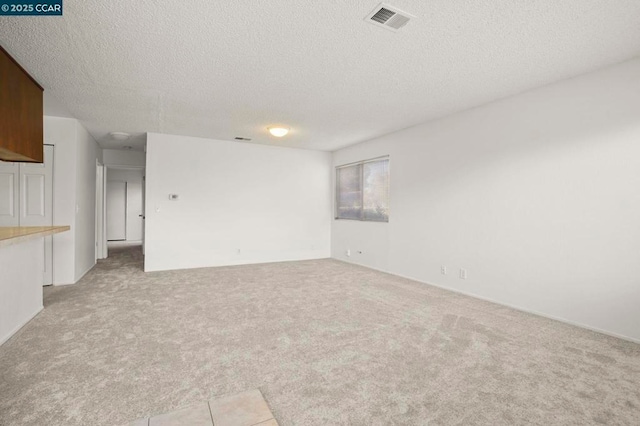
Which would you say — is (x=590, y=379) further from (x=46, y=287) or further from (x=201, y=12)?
(x=46, y=287)

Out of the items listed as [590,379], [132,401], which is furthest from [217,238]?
[590,379]

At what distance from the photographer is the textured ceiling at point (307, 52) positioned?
2.14 metres

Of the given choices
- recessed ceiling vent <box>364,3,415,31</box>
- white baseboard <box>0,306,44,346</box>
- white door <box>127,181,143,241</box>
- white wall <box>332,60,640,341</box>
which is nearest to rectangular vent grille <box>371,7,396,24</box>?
recessed ceiling vent <box>364,3,415,31</box>

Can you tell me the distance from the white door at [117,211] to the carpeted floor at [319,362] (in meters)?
7.31

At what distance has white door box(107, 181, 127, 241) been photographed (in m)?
10.2

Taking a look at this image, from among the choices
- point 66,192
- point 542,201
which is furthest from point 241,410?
point 66,192

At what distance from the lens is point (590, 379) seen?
2.05m

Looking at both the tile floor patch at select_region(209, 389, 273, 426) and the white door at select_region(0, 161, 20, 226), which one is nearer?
the tile floor patch at select_region(209, 389, 273, 426)

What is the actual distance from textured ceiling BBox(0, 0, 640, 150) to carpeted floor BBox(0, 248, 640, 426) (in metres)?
2.50

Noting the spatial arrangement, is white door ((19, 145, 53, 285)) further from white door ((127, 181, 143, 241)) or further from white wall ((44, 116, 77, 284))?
white door ((127, 181, 143, 241))

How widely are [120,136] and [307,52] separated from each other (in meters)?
4.65

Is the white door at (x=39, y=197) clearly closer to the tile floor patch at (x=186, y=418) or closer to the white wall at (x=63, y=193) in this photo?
the white wall at (x=63, y=193)

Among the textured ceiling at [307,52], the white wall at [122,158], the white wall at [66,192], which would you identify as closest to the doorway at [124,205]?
the white wall at [122,158]

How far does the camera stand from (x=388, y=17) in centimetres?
219
